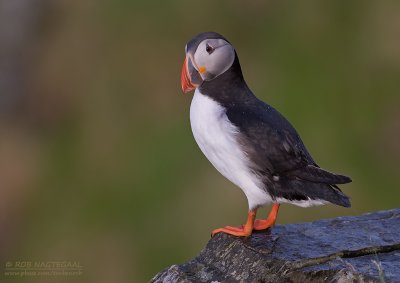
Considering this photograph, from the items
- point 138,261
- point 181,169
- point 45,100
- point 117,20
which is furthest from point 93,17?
point 138,261

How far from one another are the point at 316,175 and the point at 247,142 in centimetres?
53

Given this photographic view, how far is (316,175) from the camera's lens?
5902 millimetres

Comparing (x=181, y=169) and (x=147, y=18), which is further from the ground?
(x=147, y=18)

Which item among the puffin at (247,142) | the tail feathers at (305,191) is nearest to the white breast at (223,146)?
the puffin at (247,142)

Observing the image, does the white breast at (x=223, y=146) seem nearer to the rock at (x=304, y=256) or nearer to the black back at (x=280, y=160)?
the black back at (x=280, y=160)

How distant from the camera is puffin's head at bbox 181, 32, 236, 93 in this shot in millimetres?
6047

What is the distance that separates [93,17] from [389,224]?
26.5 feet

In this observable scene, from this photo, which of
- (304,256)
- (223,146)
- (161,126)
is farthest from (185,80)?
(161,126)

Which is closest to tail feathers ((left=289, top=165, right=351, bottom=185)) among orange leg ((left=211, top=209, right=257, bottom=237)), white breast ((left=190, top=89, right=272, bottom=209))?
white breast ((left=190, top=89, right=272, bottom=209))

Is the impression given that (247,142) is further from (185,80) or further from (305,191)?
(185,80)

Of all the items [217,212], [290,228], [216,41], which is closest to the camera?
[216,41]

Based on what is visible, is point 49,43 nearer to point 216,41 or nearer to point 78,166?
point 78,166

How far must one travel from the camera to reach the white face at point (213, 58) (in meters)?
6.04

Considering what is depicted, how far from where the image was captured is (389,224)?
663cm
